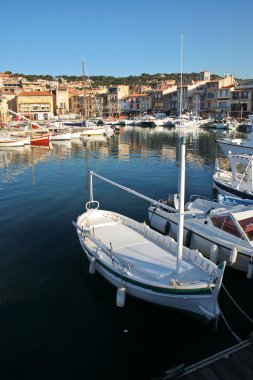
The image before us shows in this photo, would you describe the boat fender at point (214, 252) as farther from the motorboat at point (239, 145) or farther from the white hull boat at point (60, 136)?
the white hull boat at point (60, 136)

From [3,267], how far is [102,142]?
54.3 meters

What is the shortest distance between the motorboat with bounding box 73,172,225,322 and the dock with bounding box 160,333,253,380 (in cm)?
184

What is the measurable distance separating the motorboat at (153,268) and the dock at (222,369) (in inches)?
72.4

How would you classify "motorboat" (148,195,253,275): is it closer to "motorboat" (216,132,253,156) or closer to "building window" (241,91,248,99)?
"motorboat" (216,132,253,156)

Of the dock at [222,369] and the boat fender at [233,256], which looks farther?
the boat fender at [233,256]

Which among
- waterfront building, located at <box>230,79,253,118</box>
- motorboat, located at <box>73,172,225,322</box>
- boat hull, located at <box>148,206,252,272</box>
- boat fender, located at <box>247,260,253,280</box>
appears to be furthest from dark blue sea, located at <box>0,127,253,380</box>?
waterfront building, located at <box>230,79,253,118</box>

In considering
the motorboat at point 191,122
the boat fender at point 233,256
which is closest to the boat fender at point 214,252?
the boat fender at point 233,256

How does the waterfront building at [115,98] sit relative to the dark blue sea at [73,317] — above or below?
above

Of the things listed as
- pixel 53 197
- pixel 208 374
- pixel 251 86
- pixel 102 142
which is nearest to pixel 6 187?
pixel 53 197

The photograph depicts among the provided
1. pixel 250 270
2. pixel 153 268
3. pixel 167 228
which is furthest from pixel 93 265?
pixel 250 270

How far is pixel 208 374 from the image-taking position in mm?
7574

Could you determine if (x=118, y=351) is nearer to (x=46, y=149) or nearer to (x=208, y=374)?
(x=208, y=374)

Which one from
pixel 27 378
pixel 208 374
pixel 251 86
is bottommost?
pixel 27 378

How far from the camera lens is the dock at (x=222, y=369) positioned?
7530 millimetres
